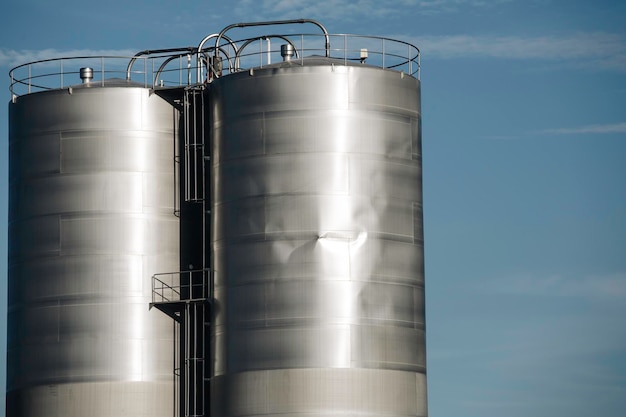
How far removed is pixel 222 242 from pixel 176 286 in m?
3.75

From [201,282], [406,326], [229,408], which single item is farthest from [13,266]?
[406,326]

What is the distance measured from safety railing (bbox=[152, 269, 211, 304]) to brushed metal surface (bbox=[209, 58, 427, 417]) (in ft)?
8.32

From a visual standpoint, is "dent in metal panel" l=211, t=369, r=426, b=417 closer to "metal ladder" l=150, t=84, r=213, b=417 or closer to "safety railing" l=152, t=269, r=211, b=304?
"metal ladder" l=150, t=84, r=213, b=417

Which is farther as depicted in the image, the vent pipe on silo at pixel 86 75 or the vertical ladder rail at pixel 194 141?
the vent pipe on silo at pixel 86 75

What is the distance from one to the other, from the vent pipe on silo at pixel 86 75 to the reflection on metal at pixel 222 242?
0.38 ft

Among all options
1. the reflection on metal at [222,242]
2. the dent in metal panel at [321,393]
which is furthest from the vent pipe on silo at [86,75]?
the dent in metal panel at [321,393]

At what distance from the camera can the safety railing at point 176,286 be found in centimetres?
6109

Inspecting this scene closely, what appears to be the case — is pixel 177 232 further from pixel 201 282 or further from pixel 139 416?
pixel 139 416

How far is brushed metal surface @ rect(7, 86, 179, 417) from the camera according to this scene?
60.2 metres

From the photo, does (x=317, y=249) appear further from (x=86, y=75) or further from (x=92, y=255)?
(x=86, y=75)

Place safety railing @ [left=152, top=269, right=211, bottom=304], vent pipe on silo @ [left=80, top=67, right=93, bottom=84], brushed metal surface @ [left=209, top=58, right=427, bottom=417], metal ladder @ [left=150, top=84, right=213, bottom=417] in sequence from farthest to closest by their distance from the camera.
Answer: vent pipe on silo @ [left=80, top=67, right=93, bottom=84]
safety railing @ [left=152, top=269, right=211, bottom=304]
metal ladder @ [left=150, top=84, right=213, bottom=417]
brushed metal surface @ [left=209, top=58, right=427, bottom=417]

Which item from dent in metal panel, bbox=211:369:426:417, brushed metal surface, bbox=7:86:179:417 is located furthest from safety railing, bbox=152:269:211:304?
dent in metal panel, bbox=211:369:426:417

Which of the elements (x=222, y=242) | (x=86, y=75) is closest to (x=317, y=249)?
(x=222, y=242)

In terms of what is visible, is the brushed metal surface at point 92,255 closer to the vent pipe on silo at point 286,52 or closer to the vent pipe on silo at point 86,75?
the vent pipe on silo at point 86,75
